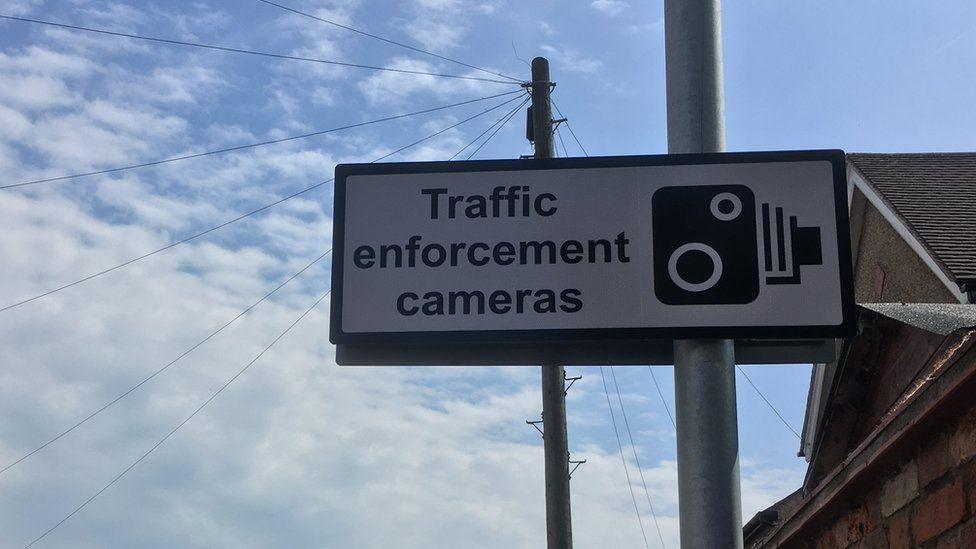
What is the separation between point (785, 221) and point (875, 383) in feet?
27.0

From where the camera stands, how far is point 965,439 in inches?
132

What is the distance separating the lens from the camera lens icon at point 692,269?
3.07 m

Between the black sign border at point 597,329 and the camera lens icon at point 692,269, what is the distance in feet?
0.43

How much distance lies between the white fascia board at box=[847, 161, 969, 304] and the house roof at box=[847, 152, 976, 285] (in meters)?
0.07

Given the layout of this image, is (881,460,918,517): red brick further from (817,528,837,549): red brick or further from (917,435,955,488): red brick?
(817,528,837,549): red brick

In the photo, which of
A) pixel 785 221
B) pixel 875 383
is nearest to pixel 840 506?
pixel 785 221

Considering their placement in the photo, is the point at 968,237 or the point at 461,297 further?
the point at 968,237

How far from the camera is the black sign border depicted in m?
3.04

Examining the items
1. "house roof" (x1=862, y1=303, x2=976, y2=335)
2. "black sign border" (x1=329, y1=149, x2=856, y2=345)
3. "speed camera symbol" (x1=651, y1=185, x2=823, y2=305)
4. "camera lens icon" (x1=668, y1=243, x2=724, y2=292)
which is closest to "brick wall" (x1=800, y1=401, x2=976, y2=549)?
"house roof" (x1=862, y1=303, x2=976, y2=335)

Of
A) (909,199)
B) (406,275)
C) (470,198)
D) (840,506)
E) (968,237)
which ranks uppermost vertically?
(909,199)

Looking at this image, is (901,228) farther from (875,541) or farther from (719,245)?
(719,245)

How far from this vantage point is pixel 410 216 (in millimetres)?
3301

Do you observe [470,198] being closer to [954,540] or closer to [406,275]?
[406,275]

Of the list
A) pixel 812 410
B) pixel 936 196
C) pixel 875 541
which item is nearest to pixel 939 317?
pixel 875 541
